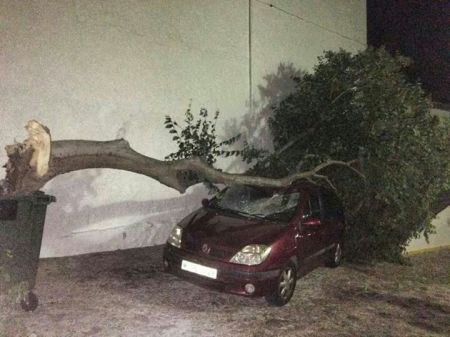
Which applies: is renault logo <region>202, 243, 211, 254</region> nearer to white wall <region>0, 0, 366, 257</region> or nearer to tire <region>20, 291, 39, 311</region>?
tire <region>20, 291, 39, 311</region>

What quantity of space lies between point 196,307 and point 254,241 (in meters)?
1.06

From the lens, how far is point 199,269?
5.07 metres

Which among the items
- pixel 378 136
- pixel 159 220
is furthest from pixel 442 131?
pixel 159 220

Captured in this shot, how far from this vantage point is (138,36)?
24.5 ft

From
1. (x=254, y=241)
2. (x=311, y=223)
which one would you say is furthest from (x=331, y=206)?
(x=254, y=241)

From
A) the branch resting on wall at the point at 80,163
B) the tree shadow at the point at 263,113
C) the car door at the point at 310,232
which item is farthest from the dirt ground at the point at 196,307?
the tree shadow at the point at 263,113

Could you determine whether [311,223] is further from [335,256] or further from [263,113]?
[263,113]

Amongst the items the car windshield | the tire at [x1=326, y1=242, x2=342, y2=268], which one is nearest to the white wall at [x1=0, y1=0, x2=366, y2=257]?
the car windshield

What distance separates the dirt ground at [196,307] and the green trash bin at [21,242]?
309 millimetres

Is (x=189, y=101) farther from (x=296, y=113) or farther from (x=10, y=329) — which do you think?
(x=10, y=329)

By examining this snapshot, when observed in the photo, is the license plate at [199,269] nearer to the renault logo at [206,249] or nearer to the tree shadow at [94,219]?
the renault logo at [206,249]

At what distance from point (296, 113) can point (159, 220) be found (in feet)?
12.1

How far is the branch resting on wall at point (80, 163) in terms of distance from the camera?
15.5 feet

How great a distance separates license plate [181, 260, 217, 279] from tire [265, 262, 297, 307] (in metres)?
0.75
